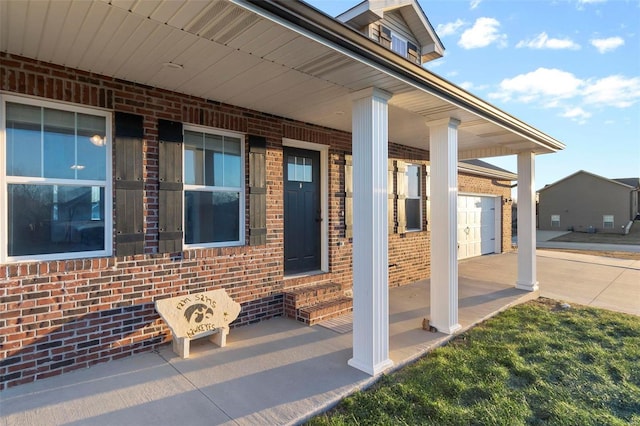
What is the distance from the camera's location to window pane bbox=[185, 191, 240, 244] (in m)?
4.11

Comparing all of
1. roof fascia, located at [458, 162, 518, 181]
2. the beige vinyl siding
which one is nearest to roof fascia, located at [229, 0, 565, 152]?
the beige vinyl siding

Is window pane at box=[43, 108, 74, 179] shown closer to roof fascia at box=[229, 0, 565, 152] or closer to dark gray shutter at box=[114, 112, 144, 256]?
dark gray shutter at box=[114, 112, 144, 256]

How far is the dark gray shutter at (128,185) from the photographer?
3.43 meters

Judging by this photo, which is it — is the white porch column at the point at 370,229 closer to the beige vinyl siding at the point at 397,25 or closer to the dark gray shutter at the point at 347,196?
the dark gray shutter at the point at 347,196

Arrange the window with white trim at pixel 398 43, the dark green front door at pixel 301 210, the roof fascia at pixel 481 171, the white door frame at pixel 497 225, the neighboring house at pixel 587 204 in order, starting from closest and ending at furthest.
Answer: the dark green front door at pixel 301 210
the window with white trim at pixel 398 43
the roof fascia at pixel 481 171
the white door frame at pixel 497 225
the neighboring house at pixel 587 204

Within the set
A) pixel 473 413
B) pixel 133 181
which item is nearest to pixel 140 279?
pixel 133 181

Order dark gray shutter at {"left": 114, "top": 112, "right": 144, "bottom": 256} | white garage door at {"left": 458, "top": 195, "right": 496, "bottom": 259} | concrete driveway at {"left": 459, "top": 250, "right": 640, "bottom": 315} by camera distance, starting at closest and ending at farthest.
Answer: dark gray shutter at {"left": 114, "top": 112, "right": 144, "bottom": 256} < concrete driveway at {"left": 459, "top": 250, "right": 640, "bottom": 315} < white garage door at {"left": 458, "top": 195, "right": 496, "bottom": 259}

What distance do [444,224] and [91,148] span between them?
165 inches

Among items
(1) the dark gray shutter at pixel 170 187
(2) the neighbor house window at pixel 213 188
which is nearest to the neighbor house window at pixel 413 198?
(2) the neighbor house window at pixel 213 188

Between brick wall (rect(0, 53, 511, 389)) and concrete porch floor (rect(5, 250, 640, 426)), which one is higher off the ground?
brick wall (rect(0, 53, 511, 389))

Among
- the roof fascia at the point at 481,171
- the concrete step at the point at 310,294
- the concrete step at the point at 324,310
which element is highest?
the roof fascia at the point at 481,171

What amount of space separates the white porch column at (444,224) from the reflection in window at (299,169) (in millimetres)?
2042

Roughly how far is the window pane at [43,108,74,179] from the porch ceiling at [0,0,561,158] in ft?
1.73

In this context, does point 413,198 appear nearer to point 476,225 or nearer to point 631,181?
point 476,225
